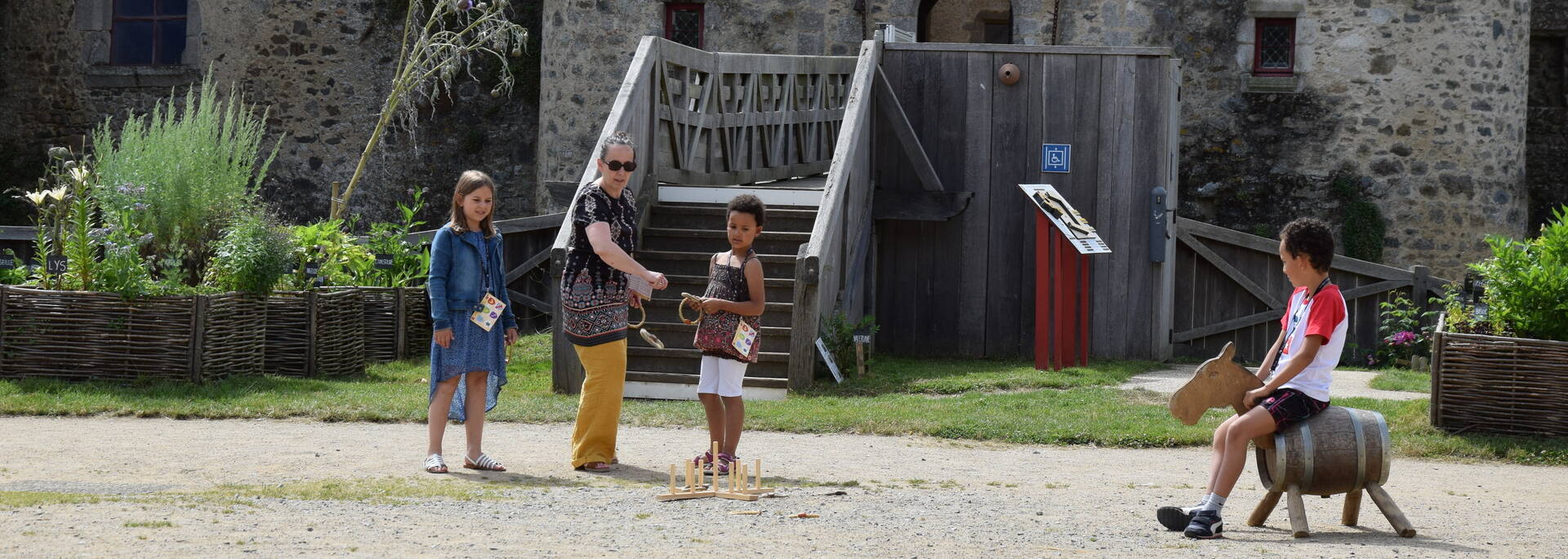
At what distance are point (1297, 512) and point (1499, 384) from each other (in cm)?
312

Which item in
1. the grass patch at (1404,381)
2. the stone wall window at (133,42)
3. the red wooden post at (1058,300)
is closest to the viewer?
the grass patch at (1404,381)

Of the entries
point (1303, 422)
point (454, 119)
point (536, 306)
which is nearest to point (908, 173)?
point (536, 306)

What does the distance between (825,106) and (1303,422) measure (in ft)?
27.5

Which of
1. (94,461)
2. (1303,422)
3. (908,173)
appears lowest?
(94,461)

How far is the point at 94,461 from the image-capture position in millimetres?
6430

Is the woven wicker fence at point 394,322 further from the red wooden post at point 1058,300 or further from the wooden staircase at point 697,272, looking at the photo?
the red wooden post at point 1058,300

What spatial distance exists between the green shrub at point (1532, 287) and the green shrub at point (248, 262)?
6787mm

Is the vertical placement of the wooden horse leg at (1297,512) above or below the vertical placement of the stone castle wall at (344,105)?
below

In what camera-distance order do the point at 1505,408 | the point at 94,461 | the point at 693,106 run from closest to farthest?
the point at 94,461, the point at 1505,408, the point at 693,106

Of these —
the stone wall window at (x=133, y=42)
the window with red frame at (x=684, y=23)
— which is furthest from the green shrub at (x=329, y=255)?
the stone wall window at (x=133, y=42)

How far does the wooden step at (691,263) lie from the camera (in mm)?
9867

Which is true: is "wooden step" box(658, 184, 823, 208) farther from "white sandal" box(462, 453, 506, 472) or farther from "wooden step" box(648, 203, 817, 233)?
"white sandal" box(462, 453, 506, 472)

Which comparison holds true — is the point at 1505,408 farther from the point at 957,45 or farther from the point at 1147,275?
the point at 957,45

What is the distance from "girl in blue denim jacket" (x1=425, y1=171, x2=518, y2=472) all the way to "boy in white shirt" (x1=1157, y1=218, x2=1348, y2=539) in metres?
2.85
